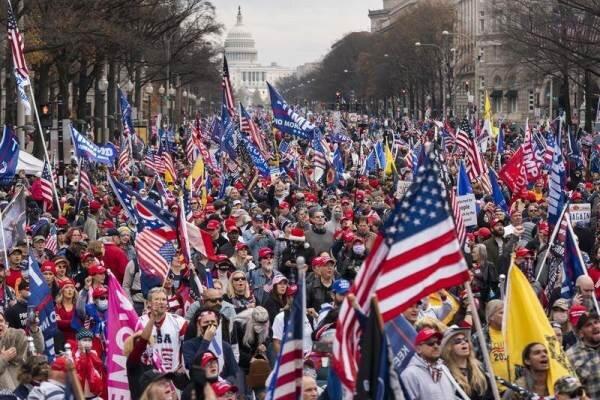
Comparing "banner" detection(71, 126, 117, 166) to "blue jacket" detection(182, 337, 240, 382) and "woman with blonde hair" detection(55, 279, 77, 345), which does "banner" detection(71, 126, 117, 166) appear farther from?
"blue jacket" detection(182, 337, 240, 382)

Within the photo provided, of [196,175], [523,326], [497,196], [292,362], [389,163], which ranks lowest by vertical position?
[389,163]

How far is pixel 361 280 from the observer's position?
7.46 meters

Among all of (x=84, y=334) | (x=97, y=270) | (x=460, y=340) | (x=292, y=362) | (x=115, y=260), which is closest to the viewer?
(x=292, y=362)

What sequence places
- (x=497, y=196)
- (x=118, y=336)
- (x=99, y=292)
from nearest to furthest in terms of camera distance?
1. (x=118, y=336)
2. (x=99, y=292)
3. (x=497, y=196)

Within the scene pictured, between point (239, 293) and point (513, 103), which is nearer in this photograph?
point (239, 293)

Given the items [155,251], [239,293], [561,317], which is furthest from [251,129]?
[561,317]

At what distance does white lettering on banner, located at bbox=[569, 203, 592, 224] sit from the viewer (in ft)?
63.0

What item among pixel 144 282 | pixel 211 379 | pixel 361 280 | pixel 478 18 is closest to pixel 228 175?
pixel 144 282

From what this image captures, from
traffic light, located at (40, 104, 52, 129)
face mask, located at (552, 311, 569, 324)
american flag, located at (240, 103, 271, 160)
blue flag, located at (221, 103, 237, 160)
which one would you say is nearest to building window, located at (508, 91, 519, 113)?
traffic light, located at (40, 104, 52, 129)

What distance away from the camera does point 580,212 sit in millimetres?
19297

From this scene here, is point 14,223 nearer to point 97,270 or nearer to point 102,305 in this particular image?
point 97,270

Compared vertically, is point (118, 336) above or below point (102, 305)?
above

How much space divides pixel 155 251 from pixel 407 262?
268 inches

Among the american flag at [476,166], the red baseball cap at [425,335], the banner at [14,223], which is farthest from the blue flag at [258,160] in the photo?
the red baseball cap at [425,335]
